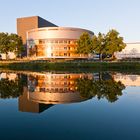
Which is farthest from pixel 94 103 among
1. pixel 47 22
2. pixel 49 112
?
pixel 47 22

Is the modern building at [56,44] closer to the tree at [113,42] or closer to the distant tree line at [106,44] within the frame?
the distant tree line at [106,44]

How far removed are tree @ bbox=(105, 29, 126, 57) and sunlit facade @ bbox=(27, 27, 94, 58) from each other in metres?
34.4

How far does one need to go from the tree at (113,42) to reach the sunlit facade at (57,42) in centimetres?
3444

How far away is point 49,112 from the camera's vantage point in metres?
14.6

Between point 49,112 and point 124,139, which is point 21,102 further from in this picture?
point 124,139

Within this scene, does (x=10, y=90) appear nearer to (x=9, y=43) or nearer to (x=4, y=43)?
(x=4, y=43)

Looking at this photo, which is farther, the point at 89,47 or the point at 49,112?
the point at 89,47

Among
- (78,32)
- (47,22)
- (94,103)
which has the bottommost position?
(94,103)

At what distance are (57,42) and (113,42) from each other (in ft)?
147

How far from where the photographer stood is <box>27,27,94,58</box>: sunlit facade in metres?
129

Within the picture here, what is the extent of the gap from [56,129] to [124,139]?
3.07 meters

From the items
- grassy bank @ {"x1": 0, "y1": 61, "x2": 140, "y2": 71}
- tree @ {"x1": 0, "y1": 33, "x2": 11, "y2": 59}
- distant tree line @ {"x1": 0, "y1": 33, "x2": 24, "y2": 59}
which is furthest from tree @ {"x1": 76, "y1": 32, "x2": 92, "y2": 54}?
tree @ {"x1": 0, "y1": 33, "x2": 11, "y2": 59}

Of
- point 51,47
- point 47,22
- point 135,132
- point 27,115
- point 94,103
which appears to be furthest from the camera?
point 47,22

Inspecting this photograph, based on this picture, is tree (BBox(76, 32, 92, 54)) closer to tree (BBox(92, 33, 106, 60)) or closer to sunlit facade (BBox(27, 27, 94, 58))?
tree (BBox(92, 33, 106, 60))
